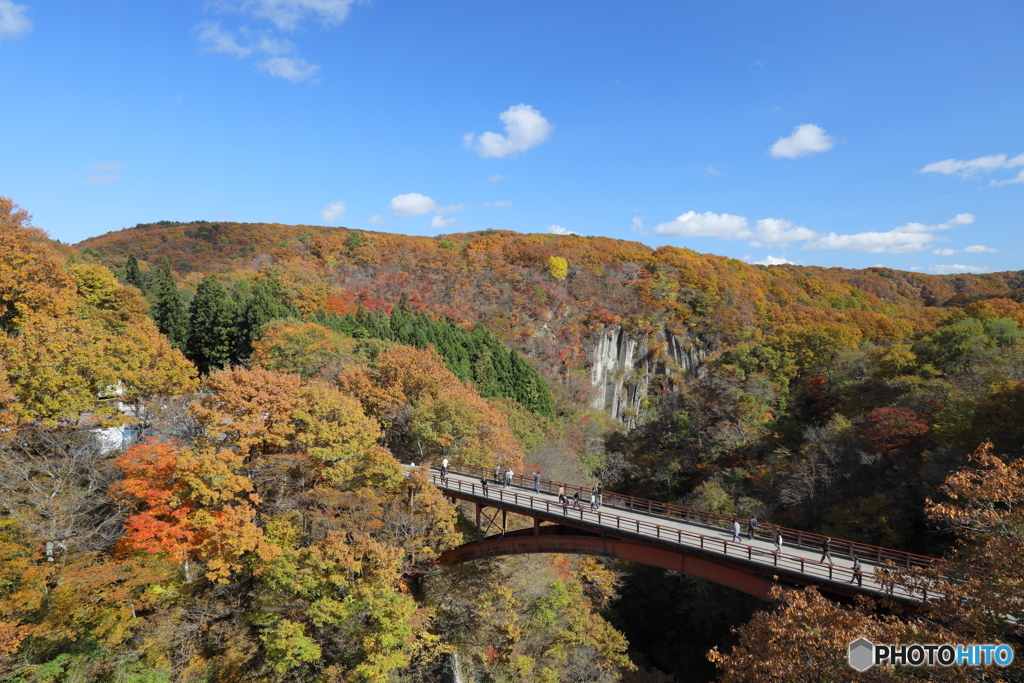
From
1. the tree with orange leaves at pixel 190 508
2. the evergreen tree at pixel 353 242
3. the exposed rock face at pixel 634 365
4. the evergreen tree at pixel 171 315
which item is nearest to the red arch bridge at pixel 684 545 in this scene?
the tree with orange leaves at pixel 190 508

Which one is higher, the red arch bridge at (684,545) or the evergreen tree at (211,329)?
the evergreen tree at (211,329)

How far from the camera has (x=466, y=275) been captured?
70438 mm

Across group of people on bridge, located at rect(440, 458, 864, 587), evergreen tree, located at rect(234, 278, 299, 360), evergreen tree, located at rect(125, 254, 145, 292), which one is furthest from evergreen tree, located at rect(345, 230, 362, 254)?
group of people on bridge, located at rect(440, 458, 864, 587)

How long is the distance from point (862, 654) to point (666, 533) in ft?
28.7

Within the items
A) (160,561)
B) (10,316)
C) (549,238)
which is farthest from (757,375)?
(549,238)

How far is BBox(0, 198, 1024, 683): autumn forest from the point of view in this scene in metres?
14.5

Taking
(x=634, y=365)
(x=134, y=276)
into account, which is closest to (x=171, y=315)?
(x=134, y=276)

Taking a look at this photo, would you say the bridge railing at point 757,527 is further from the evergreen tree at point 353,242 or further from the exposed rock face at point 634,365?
the evergreen tree at point 353,242

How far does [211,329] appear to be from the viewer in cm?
3891

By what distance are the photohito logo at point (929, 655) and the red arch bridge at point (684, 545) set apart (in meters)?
1.84

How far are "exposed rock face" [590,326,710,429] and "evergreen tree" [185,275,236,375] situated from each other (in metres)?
39.7

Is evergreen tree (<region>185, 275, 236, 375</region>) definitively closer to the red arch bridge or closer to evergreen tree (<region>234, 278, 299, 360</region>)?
evergreen tree (<region>234, 278, 299, 360</region>)

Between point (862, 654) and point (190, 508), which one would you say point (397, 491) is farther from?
point (862, 654)

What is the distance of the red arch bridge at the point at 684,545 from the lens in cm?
1505
